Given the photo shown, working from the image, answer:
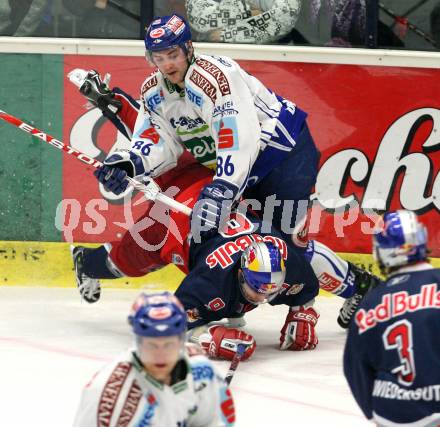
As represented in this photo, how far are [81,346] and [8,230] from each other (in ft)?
4.45

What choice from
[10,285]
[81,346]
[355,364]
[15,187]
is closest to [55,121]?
[15,187]

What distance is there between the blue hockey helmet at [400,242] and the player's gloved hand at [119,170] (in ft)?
8.02

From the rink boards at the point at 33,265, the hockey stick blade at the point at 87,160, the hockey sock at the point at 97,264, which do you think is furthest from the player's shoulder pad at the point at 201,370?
the rink boards at the point at 33,265

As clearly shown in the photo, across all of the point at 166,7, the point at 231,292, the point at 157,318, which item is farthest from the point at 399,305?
the point at 166,7

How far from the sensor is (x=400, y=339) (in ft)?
10.7

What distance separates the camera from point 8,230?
270 inches

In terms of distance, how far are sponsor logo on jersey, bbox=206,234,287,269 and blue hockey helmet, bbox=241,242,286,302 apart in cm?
9

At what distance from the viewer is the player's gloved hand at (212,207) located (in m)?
5.41

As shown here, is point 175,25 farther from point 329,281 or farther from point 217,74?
point 329,281

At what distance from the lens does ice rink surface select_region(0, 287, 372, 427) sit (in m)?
4.64

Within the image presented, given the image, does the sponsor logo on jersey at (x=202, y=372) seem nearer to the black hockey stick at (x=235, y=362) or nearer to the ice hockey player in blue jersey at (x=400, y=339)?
the ice hockey player in blue jersey at (x=400, y=339)

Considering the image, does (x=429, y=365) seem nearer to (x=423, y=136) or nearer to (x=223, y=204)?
(x=223, y=204)

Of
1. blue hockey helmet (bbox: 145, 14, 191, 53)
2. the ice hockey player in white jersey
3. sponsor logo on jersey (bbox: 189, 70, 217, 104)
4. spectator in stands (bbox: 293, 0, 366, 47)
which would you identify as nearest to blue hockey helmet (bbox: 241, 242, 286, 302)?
sponsor logo on jersey (bbox: 189, 70, 217, 104)

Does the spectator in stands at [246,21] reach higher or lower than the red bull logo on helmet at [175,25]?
higher
